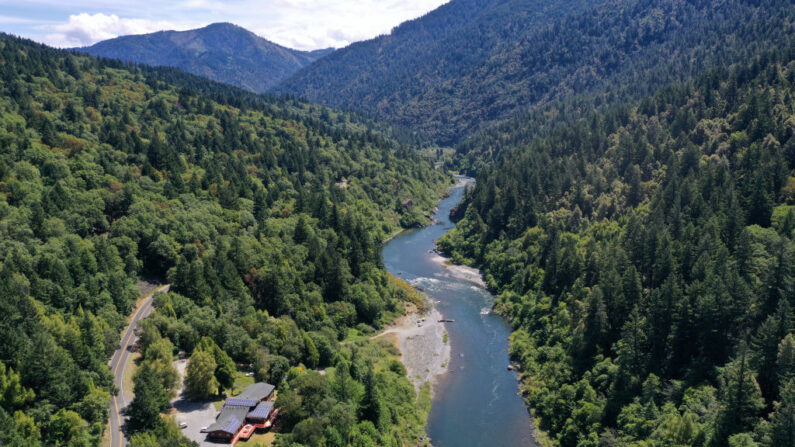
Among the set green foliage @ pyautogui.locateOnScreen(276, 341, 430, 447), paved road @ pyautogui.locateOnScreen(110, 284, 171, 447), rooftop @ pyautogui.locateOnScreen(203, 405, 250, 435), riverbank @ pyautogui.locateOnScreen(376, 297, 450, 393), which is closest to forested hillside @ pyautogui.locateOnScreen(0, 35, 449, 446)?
green foliage @ pyautogui.locateOnScreen(276, 341, 430, 447)

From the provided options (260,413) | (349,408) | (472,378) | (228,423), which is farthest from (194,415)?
(472,378)

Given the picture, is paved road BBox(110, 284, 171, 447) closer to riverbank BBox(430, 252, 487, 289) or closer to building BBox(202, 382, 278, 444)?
building BBox(202, 382, 278, 444)

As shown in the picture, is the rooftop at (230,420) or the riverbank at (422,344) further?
the riverbank at (422,344)

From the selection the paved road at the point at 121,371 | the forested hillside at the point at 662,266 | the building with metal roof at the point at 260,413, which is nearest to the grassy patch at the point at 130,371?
the paved road at the point at 121,371

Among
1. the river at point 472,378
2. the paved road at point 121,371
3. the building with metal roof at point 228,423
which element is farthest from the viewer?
the river at point 472,378

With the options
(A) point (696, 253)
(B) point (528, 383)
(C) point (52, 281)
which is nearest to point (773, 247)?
(A) point (696, 253)

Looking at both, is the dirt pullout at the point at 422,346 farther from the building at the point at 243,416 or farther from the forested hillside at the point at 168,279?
the building at the point at 243,416
